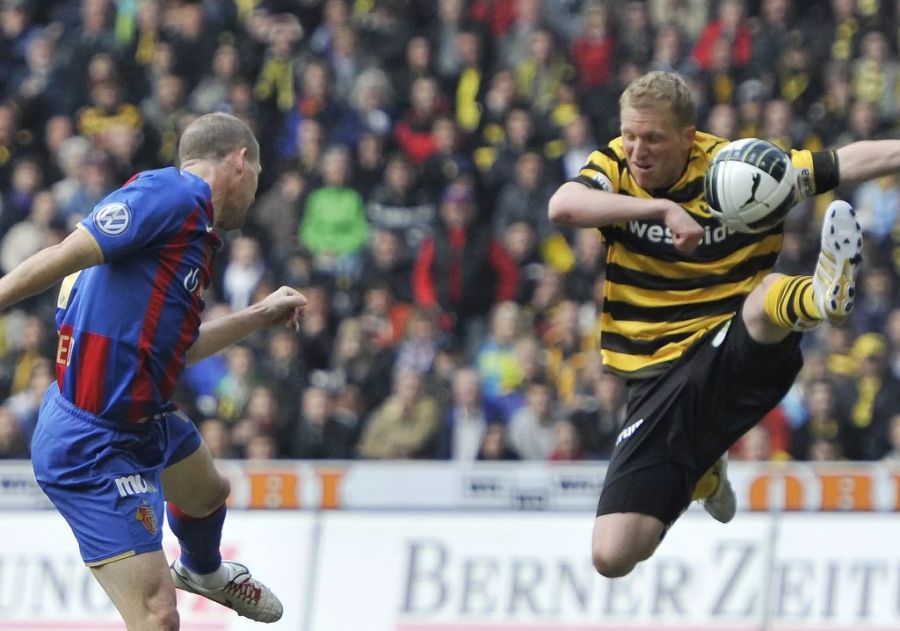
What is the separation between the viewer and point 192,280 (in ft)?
23.4

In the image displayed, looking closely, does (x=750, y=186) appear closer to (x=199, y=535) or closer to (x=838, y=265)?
(x=838, y=265)

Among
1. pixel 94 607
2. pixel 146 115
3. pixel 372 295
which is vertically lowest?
pixel 94 607

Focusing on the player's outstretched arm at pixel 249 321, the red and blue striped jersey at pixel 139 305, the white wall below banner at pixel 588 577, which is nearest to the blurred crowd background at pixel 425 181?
the white wall below banner at pixel 588 577

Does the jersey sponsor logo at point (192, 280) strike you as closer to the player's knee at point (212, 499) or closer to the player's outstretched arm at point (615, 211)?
the player's knee at point (212, 499)

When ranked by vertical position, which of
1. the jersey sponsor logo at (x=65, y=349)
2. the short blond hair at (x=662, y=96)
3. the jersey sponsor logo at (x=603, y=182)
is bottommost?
the jersey sponsor logo at (x=65, y=349)

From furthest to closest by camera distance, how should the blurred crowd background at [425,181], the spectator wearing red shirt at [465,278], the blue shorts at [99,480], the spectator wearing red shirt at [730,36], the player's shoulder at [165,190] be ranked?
the spectator wearing red shirt at [730,36] < the spectator wearing red shirt at [465,278] < the blurred crowd background at [425,181] < the blue shorts at [99,480] < the player's shoulder at [165,190]

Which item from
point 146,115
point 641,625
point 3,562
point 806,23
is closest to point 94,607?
point 3,562

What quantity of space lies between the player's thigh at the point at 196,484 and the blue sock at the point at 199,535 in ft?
0.16

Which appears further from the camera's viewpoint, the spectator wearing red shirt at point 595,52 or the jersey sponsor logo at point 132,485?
the spectator wearing red shirt at point 595,52

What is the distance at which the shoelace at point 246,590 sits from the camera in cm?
811

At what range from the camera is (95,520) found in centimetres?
704

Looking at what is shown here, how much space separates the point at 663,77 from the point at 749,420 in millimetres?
1468

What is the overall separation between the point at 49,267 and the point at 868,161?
3153 millimetres

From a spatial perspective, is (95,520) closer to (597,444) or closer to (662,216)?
(662,216)
